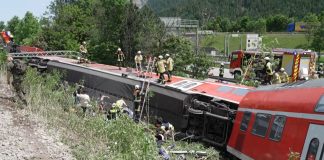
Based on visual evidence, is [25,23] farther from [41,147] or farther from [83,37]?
[41,147]

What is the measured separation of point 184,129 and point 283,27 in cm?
13969

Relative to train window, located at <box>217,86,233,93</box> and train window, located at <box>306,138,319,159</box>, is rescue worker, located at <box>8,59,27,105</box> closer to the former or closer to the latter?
train window, located at <box>217,86,233,93</box>

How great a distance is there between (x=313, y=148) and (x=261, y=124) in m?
2.60

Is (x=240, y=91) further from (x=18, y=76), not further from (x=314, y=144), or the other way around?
(x=314, y=144)

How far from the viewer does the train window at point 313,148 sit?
7062mm

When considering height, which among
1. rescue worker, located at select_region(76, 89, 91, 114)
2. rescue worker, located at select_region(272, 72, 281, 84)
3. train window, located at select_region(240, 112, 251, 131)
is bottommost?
rescue worker, located at select_region(76, 89, 91, 114)

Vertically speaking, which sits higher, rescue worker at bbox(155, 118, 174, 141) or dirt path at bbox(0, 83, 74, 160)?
dirt path at bbox(0, 83, 74, 160)

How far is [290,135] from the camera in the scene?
8.03 metres

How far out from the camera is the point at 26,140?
8.99 m

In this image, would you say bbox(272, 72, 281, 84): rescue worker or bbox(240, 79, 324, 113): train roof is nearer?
bbox(240, 79, 324, 113): train roof

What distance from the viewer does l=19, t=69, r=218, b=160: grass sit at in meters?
7.37

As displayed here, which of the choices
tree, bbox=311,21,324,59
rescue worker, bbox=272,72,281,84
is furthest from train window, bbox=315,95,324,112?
tree, bbox=311,21,324,59

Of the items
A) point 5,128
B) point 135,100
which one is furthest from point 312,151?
point 135,100

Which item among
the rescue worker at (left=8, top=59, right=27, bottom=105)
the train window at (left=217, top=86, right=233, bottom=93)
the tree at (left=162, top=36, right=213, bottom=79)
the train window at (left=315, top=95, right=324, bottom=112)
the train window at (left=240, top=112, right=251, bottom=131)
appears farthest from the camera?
the tree at (left=162, top=36, right=213, bottom=79)
